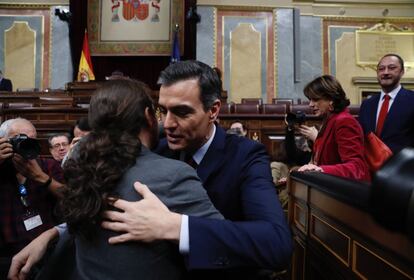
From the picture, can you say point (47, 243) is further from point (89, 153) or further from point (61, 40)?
point (61, 40)

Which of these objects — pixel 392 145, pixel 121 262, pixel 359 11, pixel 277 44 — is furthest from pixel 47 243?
pixel 359 11

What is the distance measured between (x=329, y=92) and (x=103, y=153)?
4.42 ft

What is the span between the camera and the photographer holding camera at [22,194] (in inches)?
63.8

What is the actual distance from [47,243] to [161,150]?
0.43 metres

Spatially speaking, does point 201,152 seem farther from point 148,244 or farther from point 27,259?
point 27,259

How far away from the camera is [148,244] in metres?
0.86

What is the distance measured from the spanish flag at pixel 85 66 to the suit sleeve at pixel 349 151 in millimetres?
7190

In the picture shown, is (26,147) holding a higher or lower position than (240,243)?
higher

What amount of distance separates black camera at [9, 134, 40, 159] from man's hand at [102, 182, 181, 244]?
35.5 inches

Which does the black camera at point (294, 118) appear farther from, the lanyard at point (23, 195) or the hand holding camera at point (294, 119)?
the lanyard at point (23, 195)

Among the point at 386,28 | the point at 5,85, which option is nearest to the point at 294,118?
the point at 5,85

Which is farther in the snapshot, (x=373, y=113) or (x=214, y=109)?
(x=373, y=113)

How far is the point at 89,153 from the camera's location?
0.88 m

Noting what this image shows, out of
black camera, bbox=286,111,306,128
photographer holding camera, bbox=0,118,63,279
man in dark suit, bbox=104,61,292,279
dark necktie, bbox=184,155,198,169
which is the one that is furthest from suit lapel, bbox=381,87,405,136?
photographer holding camera, bbox=0,118,63,279
